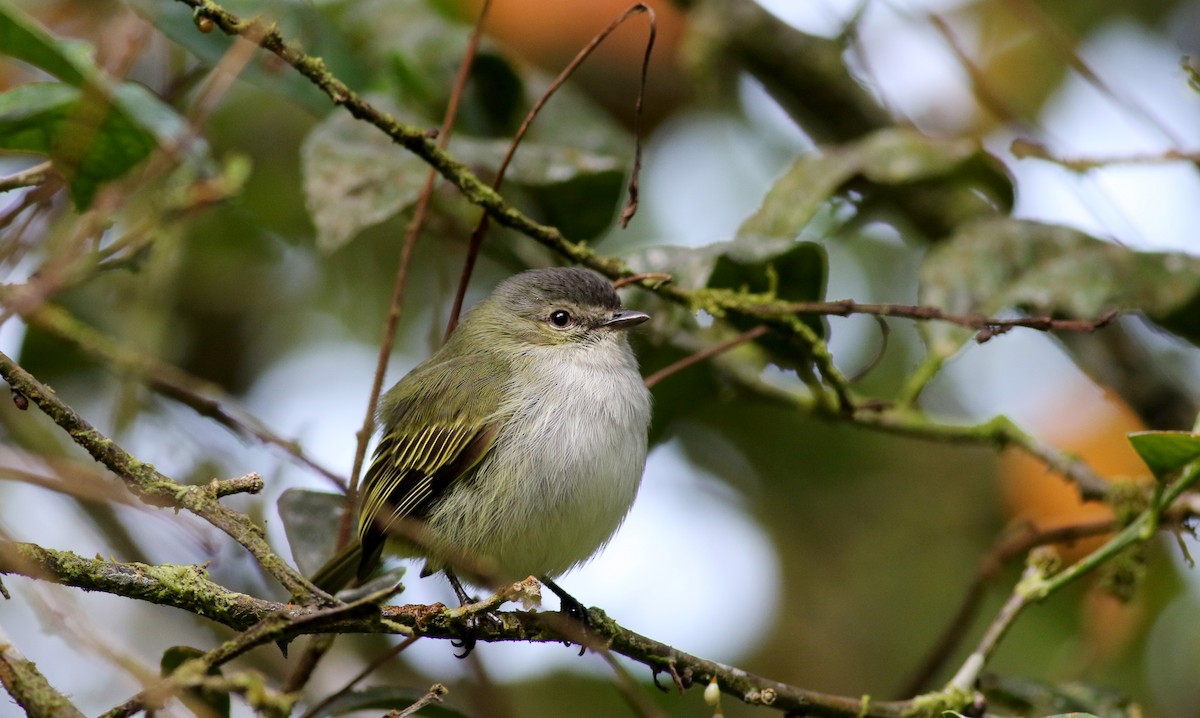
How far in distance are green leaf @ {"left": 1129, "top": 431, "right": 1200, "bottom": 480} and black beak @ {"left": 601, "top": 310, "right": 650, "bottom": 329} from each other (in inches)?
59.1

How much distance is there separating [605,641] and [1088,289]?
67.6 inches

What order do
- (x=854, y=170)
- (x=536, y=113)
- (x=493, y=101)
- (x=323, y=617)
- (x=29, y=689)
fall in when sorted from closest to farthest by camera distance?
(x=29, y=689), (x=323, y=617), (x=536, y=113), (x=854, y=170), (x=493, y=101)

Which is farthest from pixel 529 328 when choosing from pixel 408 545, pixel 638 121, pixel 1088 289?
pixel 1088 289

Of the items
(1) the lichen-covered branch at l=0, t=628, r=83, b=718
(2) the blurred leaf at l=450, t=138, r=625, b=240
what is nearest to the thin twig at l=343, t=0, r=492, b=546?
(2) the blurred leaf at l=450, t=138, r=625, b=240

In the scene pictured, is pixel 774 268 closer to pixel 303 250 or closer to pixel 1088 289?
pixel 1088 289

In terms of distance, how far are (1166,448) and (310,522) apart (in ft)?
7.10

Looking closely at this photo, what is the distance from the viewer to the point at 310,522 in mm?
3287

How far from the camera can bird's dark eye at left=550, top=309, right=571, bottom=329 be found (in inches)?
152

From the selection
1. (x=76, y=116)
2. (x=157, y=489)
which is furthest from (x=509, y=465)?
(x=76, y=116)

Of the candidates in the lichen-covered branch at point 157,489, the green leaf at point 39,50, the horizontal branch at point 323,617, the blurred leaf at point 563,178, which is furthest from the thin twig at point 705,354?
the green leaf at point 39,50

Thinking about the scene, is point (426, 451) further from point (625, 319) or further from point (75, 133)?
point (75, 133)

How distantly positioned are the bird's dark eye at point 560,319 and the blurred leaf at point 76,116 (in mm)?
1283

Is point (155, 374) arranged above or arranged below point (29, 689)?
above

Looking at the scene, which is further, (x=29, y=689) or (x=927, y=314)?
(x=927, y=314)
